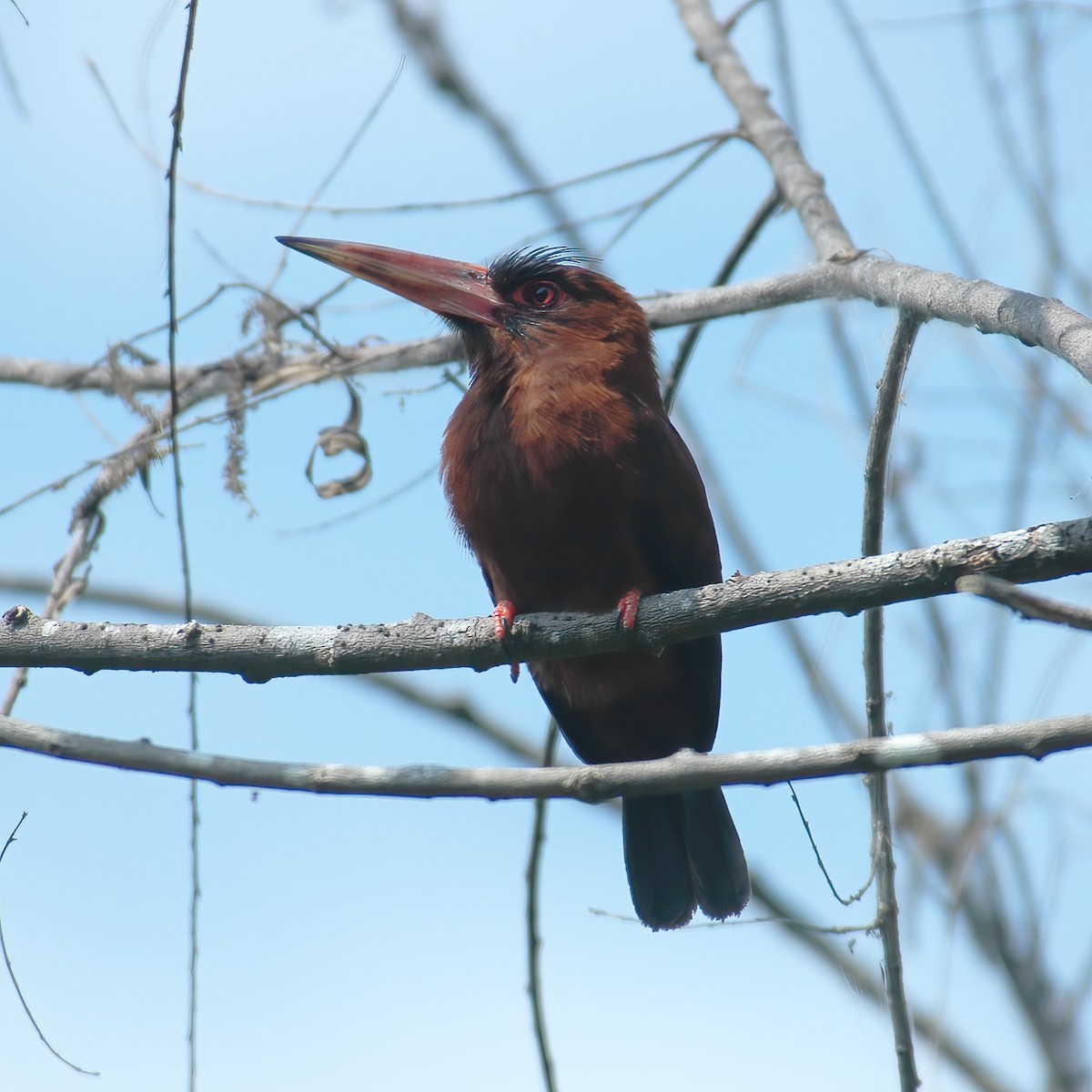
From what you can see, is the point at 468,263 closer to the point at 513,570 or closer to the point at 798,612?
the point at 513,570

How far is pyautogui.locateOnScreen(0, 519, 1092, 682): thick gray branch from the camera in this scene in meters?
2.22

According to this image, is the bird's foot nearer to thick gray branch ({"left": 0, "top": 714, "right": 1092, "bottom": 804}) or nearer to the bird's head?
thick gray branch ({"left": 0, "top": 714, "right": 1092, "bottom": 804})

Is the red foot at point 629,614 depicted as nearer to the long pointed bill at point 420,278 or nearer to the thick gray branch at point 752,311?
the thick gray branch at point 752,311

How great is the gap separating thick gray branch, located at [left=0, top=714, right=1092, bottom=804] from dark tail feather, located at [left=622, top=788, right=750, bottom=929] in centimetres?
165

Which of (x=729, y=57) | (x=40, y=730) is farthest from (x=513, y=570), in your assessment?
(x=729, y=57)

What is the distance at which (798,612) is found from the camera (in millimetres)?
2357

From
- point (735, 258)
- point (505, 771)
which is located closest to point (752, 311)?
point (735, 258)

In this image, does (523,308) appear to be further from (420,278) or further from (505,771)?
(505,771)

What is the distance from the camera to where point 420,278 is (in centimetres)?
400

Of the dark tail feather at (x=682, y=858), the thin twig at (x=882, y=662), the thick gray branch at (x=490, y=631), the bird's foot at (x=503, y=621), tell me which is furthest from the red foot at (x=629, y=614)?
the dark tail feather at (x=682, y=858)

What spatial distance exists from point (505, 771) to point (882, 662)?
1168 mm

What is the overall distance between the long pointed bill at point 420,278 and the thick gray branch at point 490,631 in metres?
1.48

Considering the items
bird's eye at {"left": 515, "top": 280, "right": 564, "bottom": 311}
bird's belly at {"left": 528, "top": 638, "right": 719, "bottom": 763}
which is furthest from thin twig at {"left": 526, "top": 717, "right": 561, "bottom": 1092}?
bird's eye at {"left": 515, "top": 280, "right": 564, "bottom": 311}

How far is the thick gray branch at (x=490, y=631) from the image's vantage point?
2.22 meters
